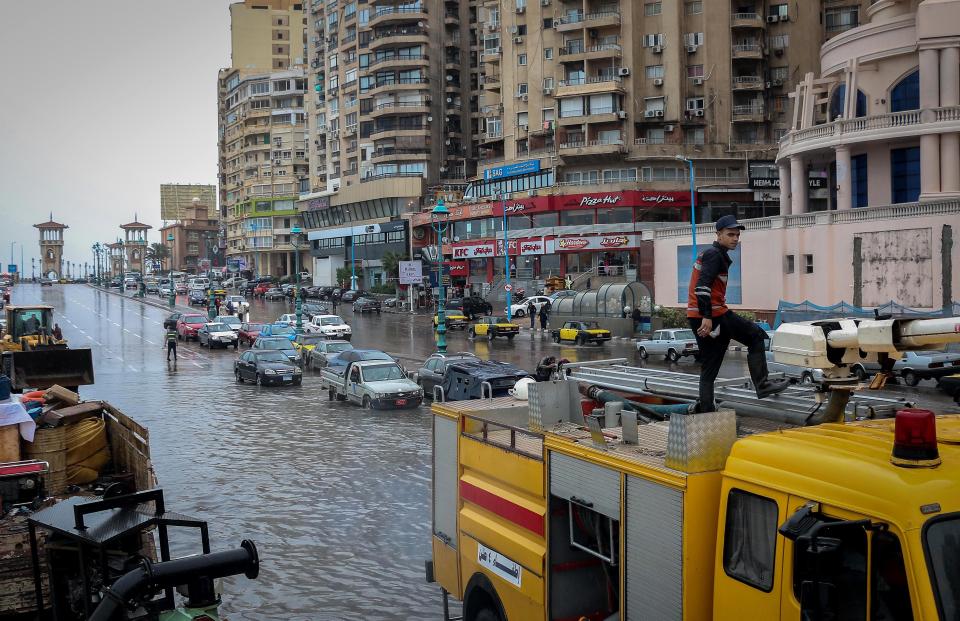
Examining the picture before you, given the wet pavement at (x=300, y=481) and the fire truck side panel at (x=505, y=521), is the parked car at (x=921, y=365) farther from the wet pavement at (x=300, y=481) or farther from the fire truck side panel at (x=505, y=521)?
the fire truck side panel at (x=505, y=521)

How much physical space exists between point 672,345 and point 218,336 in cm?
2216

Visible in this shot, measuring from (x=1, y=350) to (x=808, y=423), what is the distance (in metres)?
22.2

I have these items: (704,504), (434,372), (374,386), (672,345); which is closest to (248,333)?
(672,345)

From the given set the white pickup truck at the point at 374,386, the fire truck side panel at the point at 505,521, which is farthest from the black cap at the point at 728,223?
the white pickup truck at the point at 374,386

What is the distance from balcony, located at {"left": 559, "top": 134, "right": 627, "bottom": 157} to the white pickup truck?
46208 millimetres

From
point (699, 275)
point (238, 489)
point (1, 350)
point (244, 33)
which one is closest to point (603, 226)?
point (1, 350)

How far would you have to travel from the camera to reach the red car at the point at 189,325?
50.3 meters

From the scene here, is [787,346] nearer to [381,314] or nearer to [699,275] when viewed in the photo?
[699,275]

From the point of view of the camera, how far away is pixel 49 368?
20.3 metres

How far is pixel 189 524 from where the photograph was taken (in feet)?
19.3

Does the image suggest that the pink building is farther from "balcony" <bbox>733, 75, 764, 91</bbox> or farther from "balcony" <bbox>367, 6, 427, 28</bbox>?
"balcony" <bbox>367, 6, 427, 28</bbox>

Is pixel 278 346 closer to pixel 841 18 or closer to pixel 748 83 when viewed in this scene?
pixel 748 83

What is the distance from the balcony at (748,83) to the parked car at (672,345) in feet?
131

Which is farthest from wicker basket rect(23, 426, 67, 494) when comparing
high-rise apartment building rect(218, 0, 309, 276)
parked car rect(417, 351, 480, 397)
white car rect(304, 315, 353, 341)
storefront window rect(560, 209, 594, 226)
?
high-rise apartment building rect(218, 0, 309, 276)
